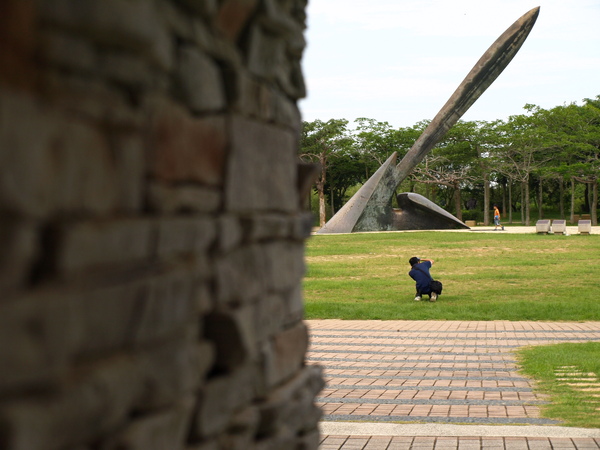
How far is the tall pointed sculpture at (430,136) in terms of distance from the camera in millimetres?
27516

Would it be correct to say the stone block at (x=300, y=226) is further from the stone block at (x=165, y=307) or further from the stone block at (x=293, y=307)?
the stone block at (x=165, y=307)

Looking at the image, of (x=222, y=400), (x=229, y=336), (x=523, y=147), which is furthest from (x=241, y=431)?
(x=523, y=147)

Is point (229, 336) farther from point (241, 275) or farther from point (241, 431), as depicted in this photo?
point (241, 431)

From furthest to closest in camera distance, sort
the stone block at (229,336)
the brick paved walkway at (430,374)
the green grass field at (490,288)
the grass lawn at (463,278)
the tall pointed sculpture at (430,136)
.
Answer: the tall pointed sculpture at (430,136)
the grass lawn at (463,278)
the green grass field at (490,288)
the brick paved walkway at (430,374)
the stone block at (229,336)

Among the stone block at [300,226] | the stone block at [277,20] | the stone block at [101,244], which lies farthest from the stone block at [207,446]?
the stone block at [277,20]

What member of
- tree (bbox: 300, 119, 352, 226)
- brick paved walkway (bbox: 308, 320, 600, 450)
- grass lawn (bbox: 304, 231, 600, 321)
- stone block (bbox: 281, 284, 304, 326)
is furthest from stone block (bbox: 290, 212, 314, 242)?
tree (bbox: 300, 119, 352, 226)

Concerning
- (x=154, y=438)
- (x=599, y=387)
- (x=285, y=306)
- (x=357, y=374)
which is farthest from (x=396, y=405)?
(x=154, y=438)

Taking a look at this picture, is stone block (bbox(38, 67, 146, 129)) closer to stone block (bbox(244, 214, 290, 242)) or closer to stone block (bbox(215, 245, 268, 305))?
stone block (bbox(215, 245, 268, 305))

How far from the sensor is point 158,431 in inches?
66.9

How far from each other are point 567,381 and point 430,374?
1217 mm

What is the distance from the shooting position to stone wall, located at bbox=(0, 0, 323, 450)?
4.29 feet

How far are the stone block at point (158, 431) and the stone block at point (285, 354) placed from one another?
1.82 feet

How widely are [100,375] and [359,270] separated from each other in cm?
1571

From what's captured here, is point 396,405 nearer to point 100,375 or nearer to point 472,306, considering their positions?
point 100,375
